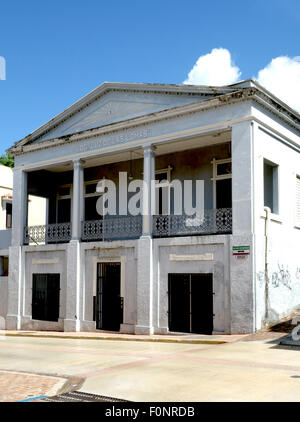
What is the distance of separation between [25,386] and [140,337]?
8.04 m

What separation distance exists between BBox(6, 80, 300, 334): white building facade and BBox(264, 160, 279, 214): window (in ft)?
0.16

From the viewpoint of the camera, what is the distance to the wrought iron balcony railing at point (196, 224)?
1641cm

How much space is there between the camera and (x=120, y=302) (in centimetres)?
1806

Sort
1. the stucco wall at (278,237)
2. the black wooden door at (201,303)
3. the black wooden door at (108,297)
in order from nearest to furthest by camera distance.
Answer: the stucco wall at (278,237) < the black wooden door at (201,303) < the black wooden door at (108,297)

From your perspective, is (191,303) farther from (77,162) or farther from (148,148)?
(77,162)

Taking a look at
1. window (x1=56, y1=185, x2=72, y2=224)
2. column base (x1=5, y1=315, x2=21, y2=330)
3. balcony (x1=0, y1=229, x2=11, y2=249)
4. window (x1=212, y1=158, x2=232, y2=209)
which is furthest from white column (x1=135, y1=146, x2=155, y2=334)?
balcony (x1=0, y1=229, x2=11, y2=249)

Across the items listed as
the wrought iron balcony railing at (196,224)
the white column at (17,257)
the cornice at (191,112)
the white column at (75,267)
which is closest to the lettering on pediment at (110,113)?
the cornice at (191,112)

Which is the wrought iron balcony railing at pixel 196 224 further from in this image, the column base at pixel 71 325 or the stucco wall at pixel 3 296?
the stucco wall at pixel 3 296

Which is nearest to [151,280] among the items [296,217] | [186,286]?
[186,286]

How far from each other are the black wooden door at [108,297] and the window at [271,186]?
551 cm

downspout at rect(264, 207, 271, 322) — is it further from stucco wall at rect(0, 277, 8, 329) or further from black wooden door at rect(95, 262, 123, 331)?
stucco wall at rect(0, 277, 8, 329)

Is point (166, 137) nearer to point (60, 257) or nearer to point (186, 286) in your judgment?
point (186, 286)

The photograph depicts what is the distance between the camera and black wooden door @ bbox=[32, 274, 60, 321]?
65.8ft

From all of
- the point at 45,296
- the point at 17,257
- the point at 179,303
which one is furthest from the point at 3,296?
the point at 179,303
